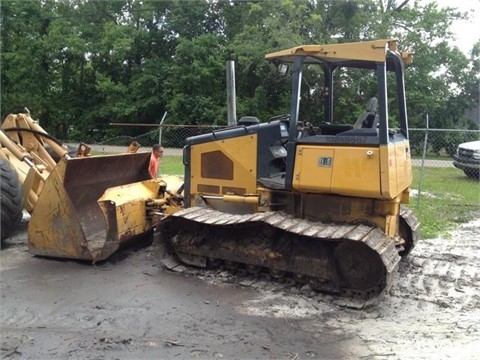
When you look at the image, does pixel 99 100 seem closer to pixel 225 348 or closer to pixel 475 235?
pixel 475 235

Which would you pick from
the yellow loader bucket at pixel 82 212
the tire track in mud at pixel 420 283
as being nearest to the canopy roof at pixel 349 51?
the tire track in mud at pixel 420 283

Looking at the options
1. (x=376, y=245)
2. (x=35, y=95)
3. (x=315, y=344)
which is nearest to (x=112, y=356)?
(x=315, y=344)

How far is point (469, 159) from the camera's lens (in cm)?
1417

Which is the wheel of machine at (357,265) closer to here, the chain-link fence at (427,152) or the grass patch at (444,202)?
the grass patch at (444,202)

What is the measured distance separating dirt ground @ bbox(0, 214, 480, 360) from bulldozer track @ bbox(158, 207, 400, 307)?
20cm

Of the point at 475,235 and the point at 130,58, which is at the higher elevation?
the point at 130,58

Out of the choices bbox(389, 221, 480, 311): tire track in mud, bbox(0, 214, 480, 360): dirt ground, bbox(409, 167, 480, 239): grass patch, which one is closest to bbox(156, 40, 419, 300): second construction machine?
bbox(0, 214, 480, 360): dirt ground

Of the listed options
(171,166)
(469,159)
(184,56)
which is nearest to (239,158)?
(469,159)

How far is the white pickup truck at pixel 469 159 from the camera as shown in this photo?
1402 cm

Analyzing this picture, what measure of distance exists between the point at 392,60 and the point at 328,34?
17.9m

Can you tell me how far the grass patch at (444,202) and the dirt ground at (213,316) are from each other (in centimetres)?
232

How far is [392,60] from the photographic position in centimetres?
559

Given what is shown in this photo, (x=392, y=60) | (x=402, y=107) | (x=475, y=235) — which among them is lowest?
(x=475, y=235)

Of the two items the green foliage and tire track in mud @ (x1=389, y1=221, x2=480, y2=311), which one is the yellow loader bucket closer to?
tire track in mud @ (x1=389, y1=221, x2=480, y2=311)
